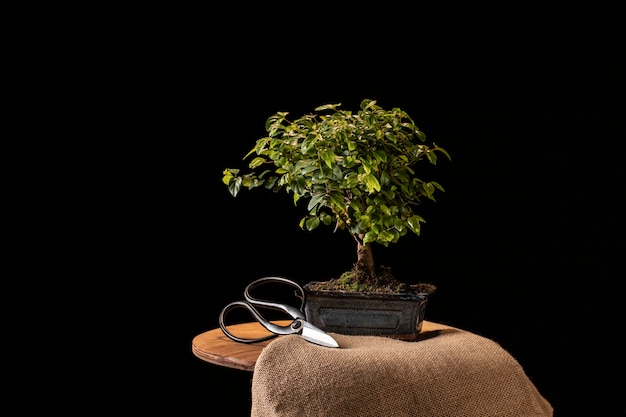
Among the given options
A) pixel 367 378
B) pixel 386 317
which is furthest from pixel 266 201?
pixel 367 378

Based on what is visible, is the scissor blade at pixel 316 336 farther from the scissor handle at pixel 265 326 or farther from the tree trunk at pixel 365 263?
the tree trunk at pixel 365 263

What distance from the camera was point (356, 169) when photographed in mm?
2234

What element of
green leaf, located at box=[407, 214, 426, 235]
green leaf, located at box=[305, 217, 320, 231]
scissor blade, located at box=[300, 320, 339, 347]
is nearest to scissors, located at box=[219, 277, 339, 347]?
scissor blade, located at box=[300, 320, 339, 347]

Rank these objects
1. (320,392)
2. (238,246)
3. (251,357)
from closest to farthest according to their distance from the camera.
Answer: (320,392) < (251,357) < (238,246)

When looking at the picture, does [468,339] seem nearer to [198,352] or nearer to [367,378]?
[367,378]

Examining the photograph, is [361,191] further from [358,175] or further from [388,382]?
[388,382]

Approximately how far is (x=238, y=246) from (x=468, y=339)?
943 mm

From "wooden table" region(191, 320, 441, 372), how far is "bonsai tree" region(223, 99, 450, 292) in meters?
0.24

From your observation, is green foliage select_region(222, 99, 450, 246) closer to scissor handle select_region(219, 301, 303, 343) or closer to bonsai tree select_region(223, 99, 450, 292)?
bonsai tree select_region(223, 99, 450, 292)

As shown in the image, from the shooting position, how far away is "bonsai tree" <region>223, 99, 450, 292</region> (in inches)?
85.7

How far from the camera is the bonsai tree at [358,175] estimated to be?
2178mm

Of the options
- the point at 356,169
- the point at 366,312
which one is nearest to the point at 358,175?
the point at 356,169

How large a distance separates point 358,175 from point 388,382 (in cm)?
54

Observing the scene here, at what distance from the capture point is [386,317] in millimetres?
2182
